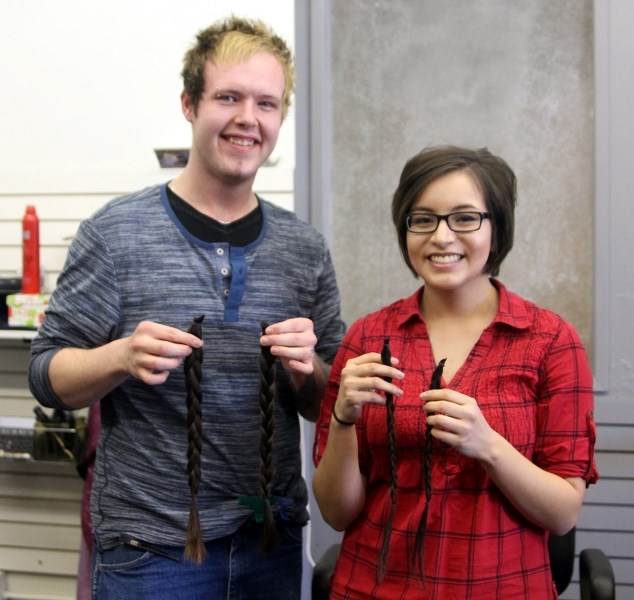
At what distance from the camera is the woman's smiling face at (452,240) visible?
131 cm

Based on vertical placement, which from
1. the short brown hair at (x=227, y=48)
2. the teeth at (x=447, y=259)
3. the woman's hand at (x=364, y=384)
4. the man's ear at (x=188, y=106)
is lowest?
the woman's hand at (x=364, y=384)

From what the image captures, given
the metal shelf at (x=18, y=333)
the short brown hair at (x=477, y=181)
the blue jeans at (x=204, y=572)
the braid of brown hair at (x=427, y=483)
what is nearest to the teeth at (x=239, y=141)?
the short brown hair at (x=477, y=181)

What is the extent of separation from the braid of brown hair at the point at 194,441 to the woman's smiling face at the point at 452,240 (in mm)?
424

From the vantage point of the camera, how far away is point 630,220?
2262mm

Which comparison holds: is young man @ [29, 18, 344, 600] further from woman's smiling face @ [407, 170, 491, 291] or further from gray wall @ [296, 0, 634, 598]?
gray wall @ [296, 0, 634, 598]

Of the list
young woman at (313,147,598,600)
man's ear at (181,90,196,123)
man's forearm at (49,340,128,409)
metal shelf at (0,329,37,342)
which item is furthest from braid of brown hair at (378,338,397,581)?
metal shelf at (0,329,37,342)

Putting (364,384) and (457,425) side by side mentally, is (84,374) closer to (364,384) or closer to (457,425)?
(364,384)

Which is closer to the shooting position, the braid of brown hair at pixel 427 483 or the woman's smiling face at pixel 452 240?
the braid of brown hair at pixel 427 483

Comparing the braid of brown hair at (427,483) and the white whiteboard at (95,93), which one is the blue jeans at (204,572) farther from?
the white whiteboard at (95,93)

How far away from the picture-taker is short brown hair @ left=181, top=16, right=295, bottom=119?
143 cm

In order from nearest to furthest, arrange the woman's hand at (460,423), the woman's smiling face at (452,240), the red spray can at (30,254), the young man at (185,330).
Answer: the woman's hand at (460,423) < the woman's smiling face at (452,240) < the young man at (185,330) < the red spray can at (30,254)

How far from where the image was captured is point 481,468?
1260 mm

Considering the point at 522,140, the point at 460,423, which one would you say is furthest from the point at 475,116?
the point at 460,423

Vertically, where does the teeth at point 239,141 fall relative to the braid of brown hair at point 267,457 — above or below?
above
